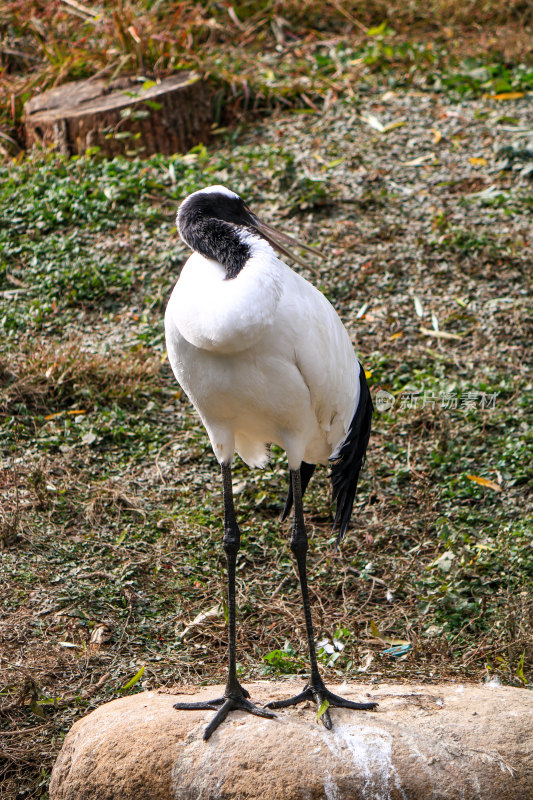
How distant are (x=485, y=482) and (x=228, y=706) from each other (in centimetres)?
212

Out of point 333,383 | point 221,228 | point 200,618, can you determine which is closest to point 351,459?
point 333,383

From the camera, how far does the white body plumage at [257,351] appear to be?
9.68 feet

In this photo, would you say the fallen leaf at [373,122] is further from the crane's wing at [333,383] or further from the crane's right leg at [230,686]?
the crane's right leg at [230,686]

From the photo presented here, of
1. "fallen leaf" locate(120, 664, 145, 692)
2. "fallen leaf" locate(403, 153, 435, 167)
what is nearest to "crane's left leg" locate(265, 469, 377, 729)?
"fallen leaf" locate(120, 664, 145, 692)

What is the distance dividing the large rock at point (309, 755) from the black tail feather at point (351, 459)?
1018mm

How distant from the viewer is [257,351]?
10.0ft

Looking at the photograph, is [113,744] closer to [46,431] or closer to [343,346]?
[343,346]

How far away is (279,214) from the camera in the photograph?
652 cm

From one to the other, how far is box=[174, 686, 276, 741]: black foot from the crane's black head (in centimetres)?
147

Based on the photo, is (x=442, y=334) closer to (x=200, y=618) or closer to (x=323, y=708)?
(x=200, y=618)

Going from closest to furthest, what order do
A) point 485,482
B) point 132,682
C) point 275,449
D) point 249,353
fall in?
point 249,353 → point 132,682 → point 485,482 → point 275,449

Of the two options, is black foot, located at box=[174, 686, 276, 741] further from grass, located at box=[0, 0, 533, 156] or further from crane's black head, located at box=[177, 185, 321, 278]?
grass, located at box=[0, 0, 533, 156]

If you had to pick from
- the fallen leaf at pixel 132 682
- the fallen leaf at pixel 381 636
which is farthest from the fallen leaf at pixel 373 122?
the fallen leaf at pixel 132 682

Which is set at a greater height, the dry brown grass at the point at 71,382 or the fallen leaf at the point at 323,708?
the fallen leaf at the point at 323,708
